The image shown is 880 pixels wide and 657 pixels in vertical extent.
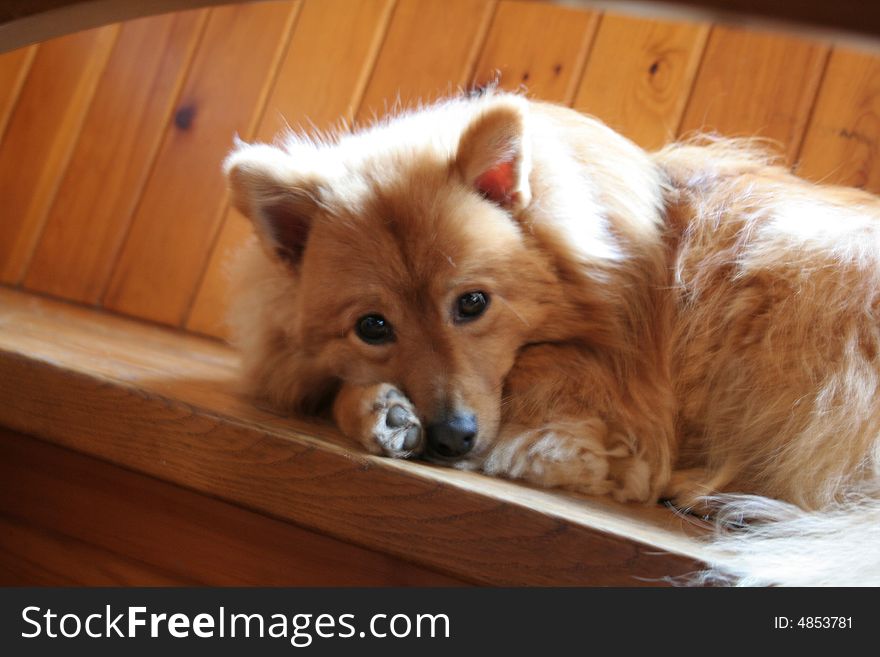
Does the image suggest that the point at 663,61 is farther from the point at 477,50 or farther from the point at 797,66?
the point at 477,50

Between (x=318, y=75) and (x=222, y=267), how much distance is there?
773mm

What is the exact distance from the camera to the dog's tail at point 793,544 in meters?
1.15

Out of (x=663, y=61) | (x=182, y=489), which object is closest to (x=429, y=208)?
(x=182, y=489)

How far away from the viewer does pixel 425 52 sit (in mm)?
2799

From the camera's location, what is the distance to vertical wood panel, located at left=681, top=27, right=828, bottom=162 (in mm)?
2359

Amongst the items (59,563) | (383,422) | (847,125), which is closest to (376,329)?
(383,422)

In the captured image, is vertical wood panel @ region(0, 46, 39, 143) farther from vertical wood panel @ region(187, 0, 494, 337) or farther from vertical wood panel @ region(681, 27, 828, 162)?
vertical wood panel @ region(681, 27, 828, 162)

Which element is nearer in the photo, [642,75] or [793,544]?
[793,544]

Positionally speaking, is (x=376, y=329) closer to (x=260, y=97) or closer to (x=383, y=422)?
(x=383, y=422)

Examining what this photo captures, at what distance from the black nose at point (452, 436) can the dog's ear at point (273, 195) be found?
0.58 meters

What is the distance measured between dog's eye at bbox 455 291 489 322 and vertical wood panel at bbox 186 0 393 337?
1.36 metres

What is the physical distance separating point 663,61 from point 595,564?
5.94ft

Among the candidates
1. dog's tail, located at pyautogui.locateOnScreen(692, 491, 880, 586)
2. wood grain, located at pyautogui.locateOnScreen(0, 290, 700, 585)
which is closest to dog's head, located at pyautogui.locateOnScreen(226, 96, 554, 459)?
wood grain, located at pyautogui.locateOnScreen(0, 290, 700, 585)

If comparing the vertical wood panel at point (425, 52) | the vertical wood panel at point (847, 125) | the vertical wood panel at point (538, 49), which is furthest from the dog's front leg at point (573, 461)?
the vertical wood panel at point (425, 52)
